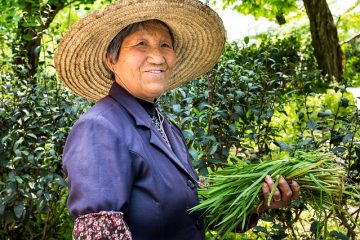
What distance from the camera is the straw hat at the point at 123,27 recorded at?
175 cm

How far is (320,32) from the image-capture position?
856 cm

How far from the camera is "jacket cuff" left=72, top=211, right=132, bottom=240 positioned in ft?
4.63

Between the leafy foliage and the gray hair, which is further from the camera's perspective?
the leafy foliage

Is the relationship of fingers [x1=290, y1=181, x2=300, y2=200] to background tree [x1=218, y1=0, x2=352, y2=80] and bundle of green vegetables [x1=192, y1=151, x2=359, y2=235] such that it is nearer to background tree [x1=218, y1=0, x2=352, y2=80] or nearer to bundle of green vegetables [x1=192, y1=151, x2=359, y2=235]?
Result: bundle of green vegetables [x1=192, y1=151, x2=359, y2=235]

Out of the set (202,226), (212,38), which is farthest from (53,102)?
(202,226)

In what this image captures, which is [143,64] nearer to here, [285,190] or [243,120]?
[285,190]

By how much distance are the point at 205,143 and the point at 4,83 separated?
1.62 m

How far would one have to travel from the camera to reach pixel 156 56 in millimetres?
1793

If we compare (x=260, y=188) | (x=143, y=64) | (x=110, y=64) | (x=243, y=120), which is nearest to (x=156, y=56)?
(x=143, y=64)

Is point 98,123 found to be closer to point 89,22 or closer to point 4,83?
point 89,22

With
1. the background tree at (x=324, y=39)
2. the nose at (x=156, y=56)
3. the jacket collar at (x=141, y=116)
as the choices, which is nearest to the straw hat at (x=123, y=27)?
the nose at (x=156, y=56)

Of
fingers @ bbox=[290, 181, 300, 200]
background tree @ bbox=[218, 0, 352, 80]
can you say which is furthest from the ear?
background tree @ bbox=[218, 0, 352, 80]

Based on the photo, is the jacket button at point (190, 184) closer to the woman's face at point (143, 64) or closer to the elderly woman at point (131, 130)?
the elderly woman at point (131, 130)

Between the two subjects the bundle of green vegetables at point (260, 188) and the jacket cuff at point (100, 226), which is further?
the bundle of green vegetables at point (260, 188)
